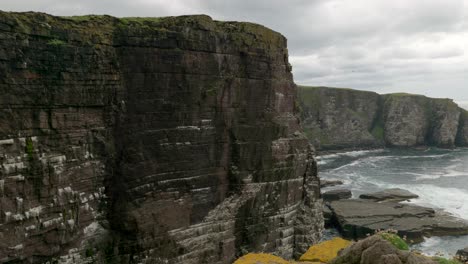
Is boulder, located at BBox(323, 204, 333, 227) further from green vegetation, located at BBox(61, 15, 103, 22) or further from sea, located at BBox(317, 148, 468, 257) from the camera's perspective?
green vegetation, located at BBox(61, 15, 103, 22)

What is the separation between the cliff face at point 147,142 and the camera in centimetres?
2114

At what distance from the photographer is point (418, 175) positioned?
8338cm

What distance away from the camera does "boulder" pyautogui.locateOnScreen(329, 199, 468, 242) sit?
4953 cm

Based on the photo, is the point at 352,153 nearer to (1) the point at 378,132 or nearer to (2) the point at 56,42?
(1) the point at 378,132

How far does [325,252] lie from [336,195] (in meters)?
40.2

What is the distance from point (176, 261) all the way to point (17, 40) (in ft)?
47.8

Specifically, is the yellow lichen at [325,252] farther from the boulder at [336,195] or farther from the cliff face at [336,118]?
the cliff face at [336,118]

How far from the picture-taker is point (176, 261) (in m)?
26.6

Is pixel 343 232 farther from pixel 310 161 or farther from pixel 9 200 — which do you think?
pixel 9 200

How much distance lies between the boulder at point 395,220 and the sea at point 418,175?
48.4 inches

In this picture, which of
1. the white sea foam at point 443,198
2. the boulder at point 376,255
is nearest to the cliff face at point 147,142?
the boulder at point 376,255

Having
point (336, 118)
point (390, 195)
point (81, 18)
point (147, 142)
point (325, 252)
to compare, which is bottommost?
point (390, 195)

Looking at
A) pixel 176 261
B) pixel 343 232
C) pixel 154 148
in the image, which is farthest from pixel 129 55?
pixel 343 232

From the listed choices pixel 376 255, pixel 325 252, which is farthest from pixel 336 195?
pixel 376 255
